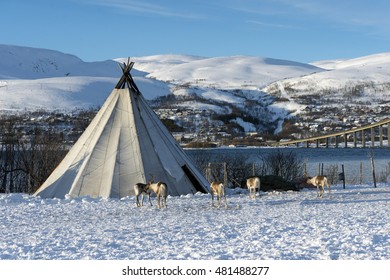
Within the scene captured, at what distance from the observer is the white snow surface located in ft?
43.1

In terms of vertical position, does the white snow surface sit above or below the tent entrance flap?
below

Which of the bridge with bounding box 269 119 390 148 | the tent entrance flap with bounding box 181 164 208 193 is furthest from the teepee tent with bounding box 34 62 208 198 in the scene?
the bridge with bounding box 269 119 390 148

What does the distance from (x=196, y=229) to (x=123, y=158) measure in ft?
36.2

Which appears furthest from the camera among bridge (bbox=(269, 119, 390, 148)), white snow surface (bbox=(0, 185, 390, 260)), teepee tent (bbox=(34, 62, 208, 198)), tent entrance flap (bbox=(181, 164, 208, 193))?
bridge (bbox=(269, 119, 390, 148))

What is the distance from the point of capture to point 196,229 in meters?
16.6

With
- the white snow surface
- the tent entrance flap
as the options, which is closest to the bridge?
the tent entrance flap

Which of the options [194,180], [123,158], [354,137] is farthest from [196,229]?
[354,137]

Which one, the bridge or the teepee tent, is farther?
the bridge

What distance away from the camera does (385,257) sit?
40.8 ft

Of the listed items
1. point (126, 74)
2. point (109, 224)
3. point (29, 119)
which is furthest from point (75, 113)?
point (109, 224)

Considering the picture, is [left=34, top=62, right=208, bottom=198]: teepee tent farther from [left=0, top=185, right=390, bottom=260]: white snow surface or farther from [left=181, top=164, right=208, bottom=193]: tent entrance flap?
[left=0, top=185, right=390, bottom=260]: white snow surface

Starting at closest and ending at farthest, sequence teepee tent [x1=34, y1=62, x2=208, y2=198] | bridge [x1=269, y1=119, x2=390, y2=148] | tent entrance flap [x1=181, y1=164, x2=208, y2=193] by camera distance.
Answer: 1. teepee tent [x1=34, y1=62, x2=208, y2=198]
2. tent entrance flap [x1=181, y1=164, x2=208, y2=193]
3. bridge [x1=269, y1=119, x2=390, y2=148]

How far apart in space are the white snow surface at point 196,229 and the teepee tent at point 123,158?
4.84ft

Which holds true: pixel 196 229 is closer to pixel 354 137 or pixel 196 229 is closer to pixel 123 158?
pixel 123 158
